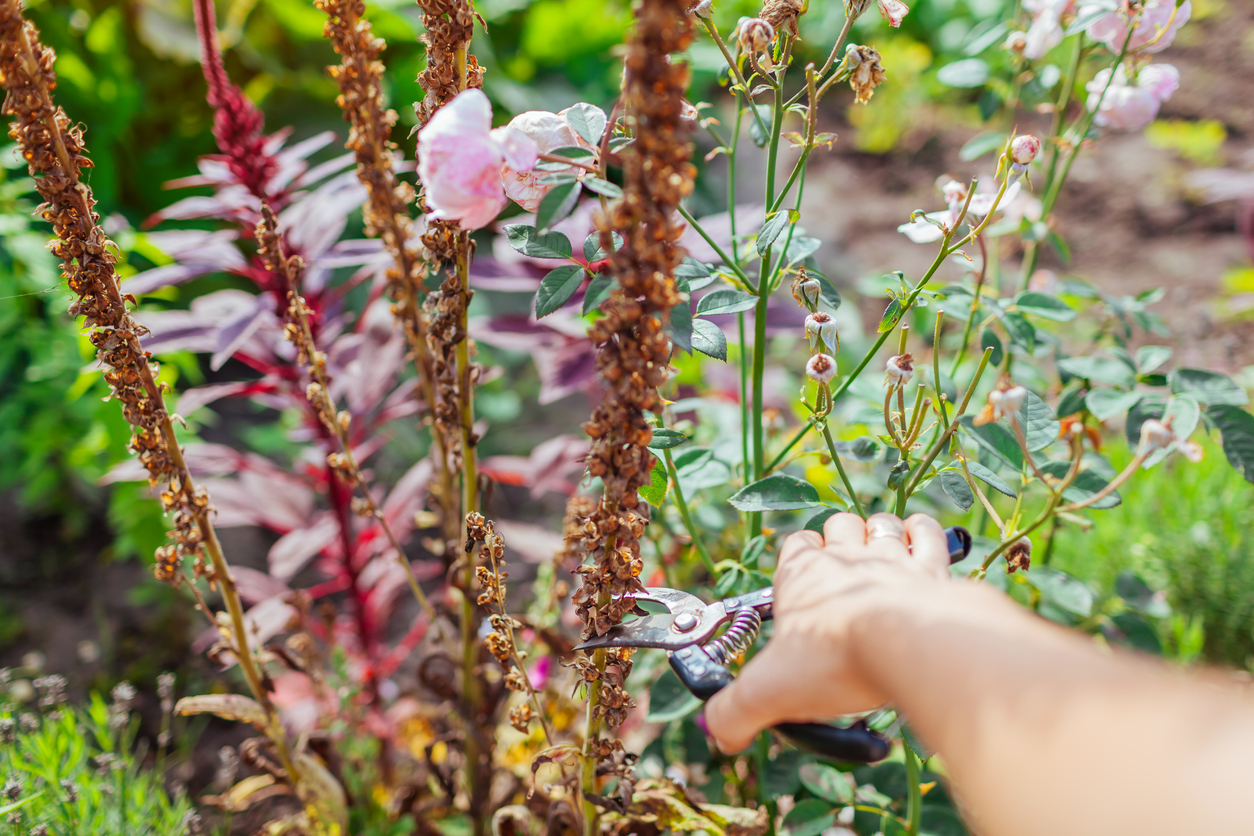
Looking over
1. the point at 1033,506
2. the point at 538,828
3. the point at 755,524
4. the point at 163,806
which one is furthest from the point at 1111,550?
the point at 163,806

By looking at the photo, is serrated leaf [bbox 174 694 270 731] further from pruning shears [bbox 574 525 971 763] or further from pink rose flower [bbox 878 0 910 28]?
pink rose flower [bbox 878 0 910 28]

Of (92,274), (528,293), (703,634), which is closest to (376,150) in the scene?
(92,274)

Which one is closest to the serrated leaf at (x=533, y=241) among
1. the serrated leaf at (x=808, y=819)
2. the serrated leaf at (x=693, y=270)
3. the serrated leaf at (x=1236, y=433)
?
the serrated leaf at (x=693, y=270)

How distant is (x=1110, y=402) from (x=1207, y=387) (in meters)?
0.12

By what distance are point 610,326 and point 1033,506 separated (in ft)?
5.16

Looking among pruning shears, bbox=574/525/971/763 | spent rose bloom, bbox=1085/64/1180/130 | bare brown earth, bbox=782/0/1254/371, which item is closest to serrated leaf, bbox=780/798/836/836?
pruning shears, bbox=574/525/971/763

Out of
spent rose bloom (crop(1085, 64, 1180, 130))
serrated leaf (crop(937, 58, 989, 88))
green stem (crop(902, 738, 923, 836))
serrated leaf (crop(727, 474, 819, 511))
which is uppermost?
serrated leaf (crop(937, 58, 989, 88))

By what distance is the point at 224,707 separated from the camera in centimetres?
82

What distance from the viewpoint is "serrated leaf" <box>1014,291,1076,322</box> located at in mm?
872

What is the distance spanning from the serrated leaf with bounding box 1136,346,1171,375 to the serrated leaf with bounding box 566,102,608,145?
0.76 m

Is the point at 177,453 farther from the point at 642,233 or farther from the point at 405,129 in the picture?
the point at 405,129

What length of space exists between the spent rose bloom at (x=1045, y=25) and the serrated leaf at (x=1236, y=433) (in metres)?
0.49

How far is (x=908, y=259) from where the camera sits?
271 cm

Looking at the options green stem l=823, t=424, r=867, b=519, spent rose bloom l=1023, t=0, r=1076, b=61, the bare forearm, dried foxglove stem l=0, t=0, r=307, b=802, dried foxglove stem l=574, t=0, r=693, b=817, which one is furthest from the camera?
spent rose bloom l=1023, t=0, r=1076, b=61
